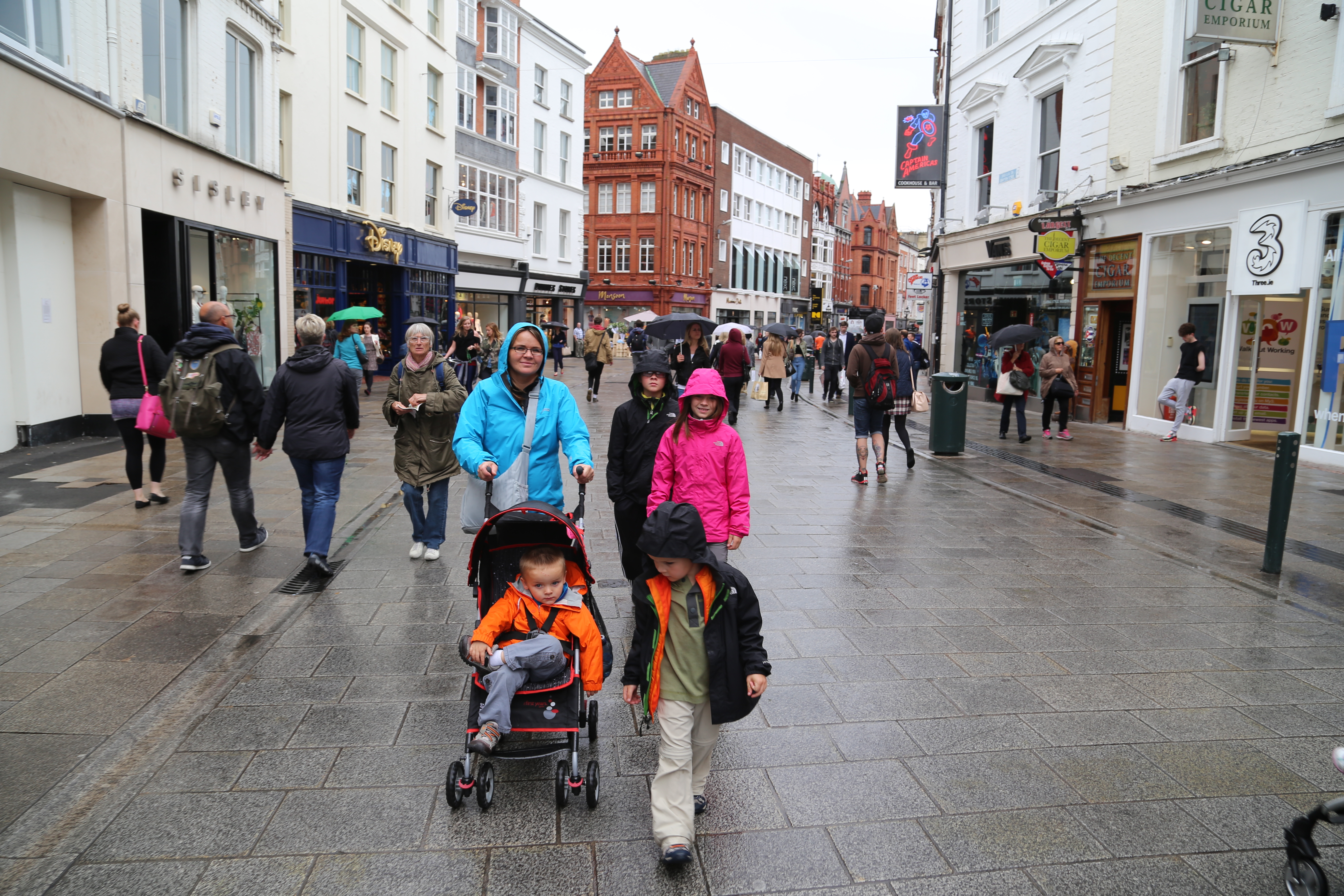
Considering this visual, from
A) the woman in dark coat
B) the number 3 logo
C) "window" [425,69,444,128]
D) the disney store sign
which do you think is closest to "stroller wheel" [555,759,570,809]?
the woman in dark coat

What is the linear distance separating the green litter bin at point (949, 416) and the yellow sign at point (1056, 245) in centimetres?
578

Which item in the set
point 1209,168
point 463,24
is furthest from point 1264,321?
point 463,24

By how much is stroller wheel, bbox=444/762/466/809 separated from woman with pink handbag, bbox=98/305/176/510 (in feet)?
20.1

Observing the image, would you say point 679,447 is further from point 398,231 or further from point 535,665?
point 398,231

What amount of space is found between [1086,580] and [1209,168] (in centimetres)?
1056

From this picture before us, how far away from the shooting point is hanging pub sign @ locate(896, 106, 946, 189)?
24328 millimetres

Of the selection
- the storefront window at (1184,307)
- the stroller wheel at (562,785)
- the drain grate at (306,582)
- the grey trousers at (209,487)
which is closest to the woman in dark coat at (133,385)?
the grey trousers at (209,487)

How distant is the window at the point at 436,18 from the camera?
2692 centimetres

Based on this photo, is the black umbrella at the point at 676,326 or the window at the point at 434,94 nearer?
the black umbrella at the point at 676,326

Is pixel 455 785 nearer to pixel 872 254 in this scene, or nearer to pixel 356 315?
pixel 356 315

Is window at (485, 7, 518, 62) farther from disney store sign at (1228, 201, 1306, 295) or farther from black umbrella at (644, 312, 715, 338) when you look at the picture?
disney store sign at (1228, 201, 1306, 295)

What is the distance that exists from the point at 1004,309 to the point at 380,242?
51.5 ft

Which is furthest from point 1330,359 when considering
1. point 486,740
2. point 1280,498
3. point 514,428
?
point 486,740

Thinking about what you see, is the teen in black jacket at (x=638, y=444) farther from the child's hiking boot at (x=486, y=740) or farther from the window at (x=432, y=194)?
the window at (x=432, y=194)
